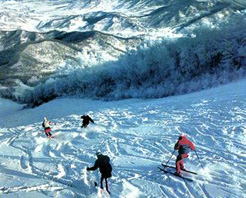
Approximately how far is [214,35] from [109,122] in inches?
767

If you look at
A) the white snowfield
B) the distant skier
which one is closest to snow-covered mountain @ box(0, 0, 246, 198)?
the white snowfield

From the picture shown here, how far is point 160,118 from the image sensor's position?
70.4ft

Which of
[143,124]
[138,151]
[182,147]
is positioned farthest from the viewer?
[143,124]

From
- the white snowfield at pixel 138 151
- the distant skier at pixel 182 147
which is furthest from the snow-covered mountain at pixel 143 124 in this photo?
the distant skier at pixel 182 147

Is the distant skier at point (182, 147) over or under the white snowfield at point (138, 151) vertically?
over

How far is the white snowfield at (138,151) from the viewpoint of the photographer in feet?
39.9

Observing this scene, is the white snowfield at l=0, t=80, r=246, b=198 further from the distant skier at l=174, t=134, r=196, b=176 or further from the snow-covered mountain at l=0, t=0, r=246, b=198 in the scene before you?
the distant skier at l=174, t=134, r=196, b=176

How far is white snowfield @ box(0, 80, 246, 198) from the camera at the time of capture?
12156 mm

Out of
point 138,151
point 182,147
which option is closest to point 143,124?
point 138,151

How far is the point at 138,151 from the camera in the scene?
15.8 m

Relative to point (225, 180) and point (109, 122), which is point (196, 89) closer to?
point (109, 122)

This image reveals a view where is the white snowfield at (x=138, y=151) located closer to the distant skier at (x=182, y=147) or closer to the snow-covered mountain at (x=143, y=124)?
the snow-covered mountain at (x=143, y=124)

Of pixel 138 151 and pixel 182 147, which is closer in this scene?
pixel 182 147

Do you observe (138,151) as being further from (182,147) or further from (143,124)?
(143,124)
